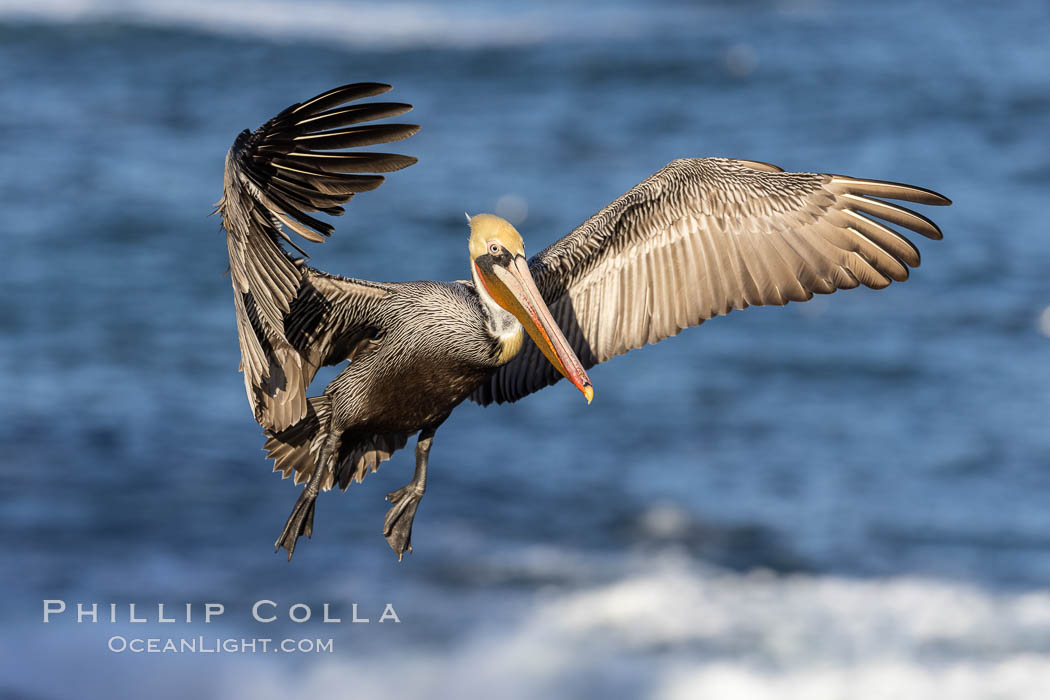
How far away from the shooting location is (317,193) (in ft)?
23.8

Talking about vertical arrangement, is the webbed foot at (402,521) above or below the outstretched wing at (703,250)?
below

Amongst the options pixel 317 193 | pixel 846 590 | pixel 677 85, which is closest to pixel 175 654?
Answer: pixel 846 590

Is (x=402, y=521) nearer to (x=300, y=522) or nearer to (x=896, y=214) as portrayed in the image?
(x=300, y=522)

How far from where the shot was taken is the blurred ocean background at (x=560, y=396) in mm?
29438

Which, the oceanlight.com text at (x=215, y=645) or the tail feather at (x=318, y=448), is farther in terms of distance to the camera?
the oceanlight.com text at (x=215, y=645)

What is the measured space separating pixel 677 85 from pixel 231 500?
1035 inches

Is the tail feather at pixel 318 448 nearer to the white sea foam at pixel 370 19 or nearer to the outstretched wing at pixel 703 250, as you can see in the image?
the outstretched wing at pixel 703 250

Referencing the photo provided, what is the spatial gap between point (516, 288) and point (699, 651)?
2216cm

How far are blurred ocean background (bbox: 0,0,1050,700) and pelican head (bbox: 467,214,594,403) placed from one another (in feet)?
68.9

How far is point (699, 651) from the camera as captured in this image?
94.2 ft

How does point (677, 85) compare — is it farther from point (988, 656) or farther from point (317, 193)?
point (317, 193)

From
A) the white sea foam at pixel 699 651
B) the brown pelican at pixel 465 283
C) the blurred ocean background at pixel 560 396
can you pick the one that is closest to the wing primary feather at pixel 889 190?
the brown pelican at pixel 465 283

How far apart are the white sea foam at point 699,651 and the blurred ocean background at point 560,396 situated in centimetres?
8

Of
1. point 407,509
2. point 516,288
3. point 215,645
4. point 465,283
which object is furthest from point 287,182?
point 215,645
